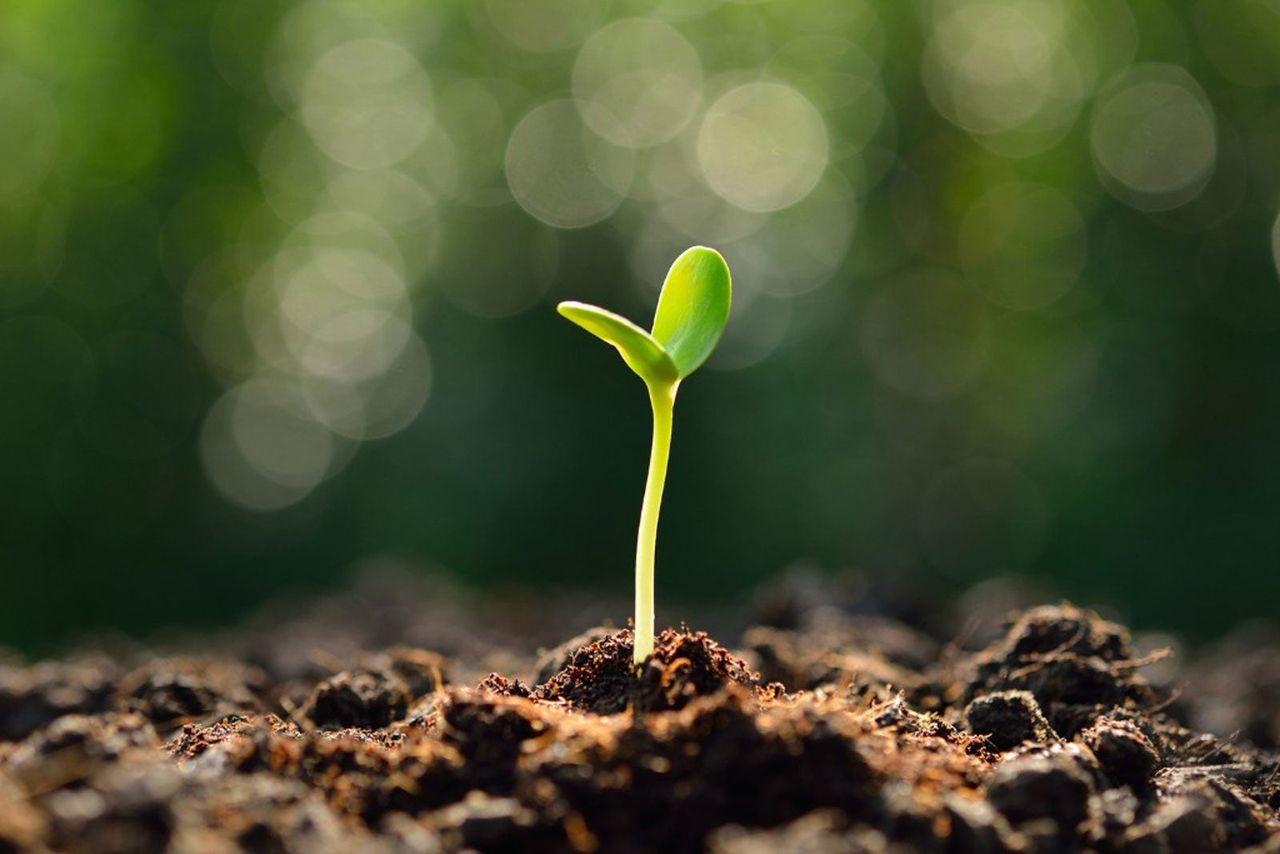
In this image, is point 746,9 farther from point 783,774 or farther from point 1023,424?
point 783,774

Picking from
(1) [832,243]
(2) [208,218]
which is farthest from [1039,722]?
(2) [208,218]

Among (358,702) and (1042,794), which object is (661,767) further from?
(358,702)

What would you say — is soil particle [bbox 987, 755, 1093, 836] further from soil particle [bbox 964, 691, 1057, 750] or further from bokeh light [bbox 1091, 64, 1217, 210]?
bokeh light [bbox 1091, 64, 1217, 210]

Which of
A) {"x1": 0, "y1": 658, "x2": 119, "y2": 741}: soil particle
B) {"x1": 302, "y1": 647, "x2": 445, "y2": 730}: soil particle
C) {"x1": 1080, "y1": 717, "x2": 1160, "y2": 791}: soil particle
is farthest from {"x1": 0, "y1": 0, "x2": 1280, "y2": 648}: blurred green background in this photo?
{"x1": 302, "y1": 647, "x2": 445, "y2": 730}: soil particle

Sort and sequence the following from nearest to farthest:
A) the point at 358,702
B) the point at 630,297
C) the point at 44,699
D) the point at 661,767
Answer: the point at 661,767 → the point at 358,702 → the point at 44,699 → the point at 630,297

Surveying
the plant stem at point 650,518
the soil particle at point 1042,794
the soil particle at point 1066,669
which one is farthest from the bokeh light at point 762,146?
the soil particle at point 1042,794

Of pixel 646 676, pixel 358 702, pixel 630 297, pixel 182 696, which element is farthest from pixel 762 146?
pixel 646 676

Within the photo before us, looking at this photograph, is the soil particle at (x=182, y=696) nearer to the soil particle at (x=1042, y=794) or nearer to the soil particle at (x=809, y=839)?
the soil particle at (x=809, y=839)
